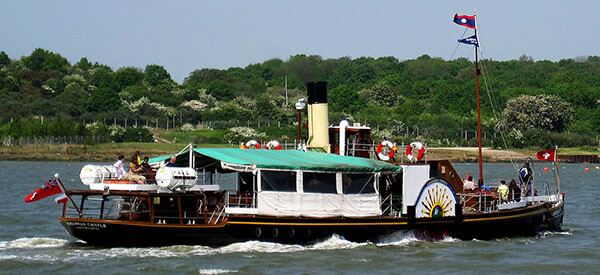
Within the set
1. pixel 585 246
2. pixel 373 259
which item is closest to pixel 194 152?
pixel 373 259

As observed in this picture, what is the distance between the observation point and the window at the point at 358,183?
2849 cm

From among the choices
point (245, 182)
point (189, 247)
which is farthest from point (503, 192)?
point (189, 247)

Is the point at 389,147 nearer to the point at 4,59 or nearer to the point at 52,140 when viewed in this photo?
the point at 52,140

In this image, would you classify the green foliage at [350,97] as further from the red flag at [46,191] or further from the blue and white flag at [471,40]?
the red flag at [46,191]

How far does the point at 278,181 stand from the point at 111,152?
82236 millimetres

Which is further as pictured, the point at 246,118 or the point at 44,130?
the point at 246,118

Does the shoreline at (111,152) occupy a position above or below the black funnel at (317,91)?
below

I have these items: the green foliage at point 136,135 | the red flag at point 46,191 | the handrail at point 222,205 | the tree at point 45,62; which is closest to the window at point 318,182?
the handrail at point 222,205

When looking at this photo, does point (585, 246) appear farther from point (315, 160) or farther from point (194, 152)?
point (194, 152)

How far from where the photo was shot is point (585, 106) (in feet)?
461

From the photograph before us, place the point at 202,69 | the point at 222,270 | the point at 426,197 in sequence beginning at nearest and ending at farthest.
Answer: the point at 222,270
the point at 426,197
the point at 202,69

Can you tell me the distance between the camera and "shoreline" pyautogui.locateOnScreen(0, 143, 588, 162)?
Result: 105688 millimetres

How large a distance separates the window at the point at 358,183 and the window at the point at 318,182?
0.47m

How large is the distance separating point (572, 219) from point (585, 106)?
10494cm
